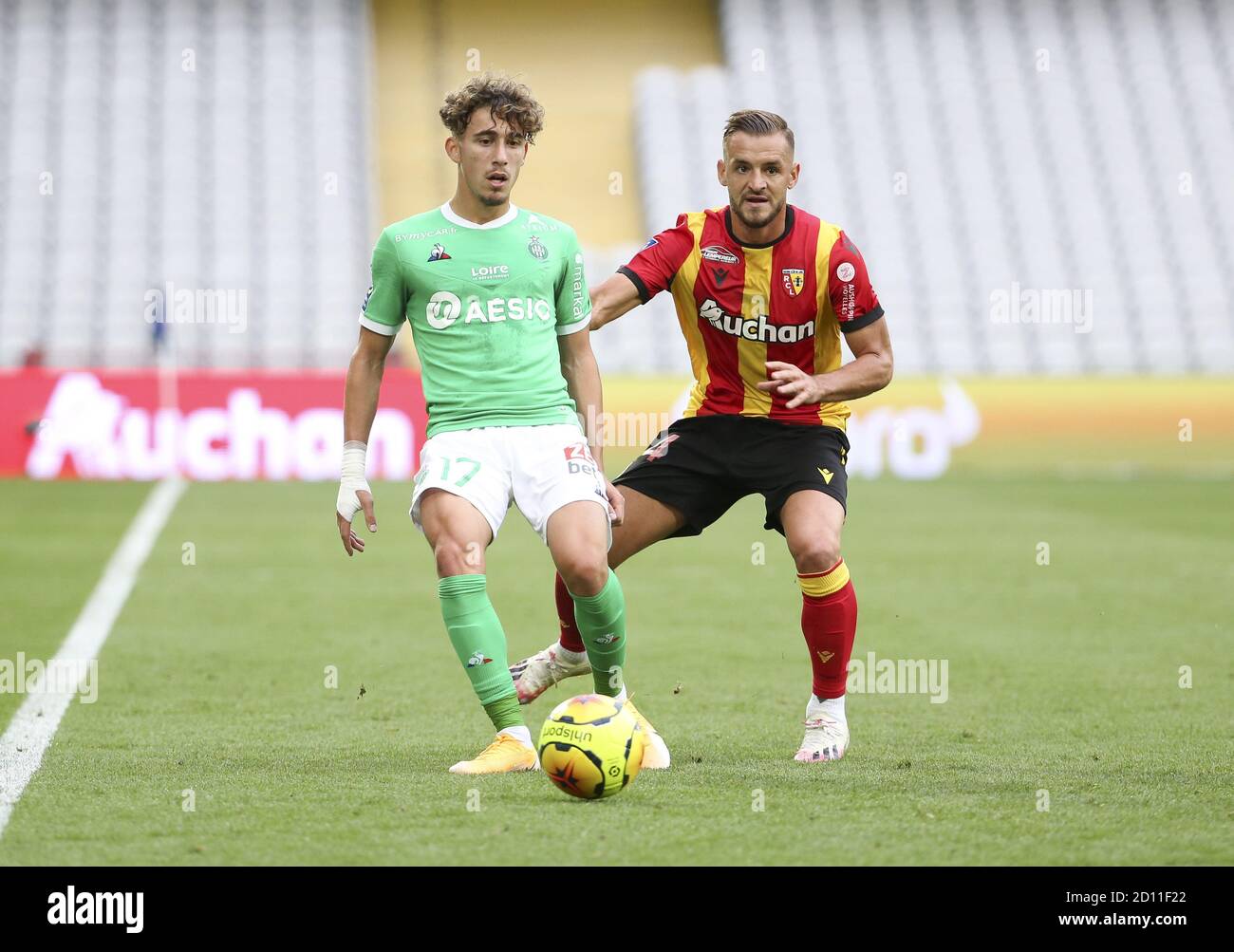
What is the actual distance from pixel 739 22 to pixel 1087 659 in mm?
20021

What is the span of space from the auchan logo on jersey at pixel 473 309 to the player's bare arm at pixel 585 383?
290mm

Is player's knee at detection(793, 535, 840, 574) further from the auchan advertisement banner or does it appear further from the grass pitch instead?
the auchan advertisement banner

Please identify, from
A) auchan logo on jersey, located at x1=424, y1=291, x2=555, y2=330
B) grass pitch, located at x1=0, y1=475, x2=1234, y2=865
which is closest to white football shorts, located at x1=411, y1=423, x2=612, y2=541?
auchan logo on jersey, located at x1=424, y1=291, x2=555, y2=330

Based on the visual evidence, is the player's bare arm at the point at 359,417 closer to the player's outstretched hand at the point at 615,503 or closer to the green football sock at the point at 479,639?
the green football sock at the point at 479,639

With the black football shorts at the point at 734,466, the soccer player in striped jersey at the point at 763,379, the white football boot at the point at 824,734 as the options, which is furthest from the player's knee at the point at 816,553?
the white football boot at the point at 824,734

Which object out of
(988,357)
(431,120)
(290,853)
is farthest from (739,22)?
(290,853)

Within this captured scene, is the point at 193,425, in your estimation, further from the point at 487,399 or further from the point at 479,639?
the point at 479,639

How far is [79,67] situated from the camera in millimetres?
25172

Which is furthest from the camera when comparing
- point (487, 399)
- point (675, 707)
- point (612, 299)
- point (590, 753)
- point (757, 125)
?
point (675, 707)

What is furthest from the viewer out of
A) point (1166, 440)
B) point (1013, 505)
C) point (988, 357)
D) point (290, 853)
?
point (988, 357)

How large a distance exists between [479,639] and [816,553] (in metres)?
1.21
